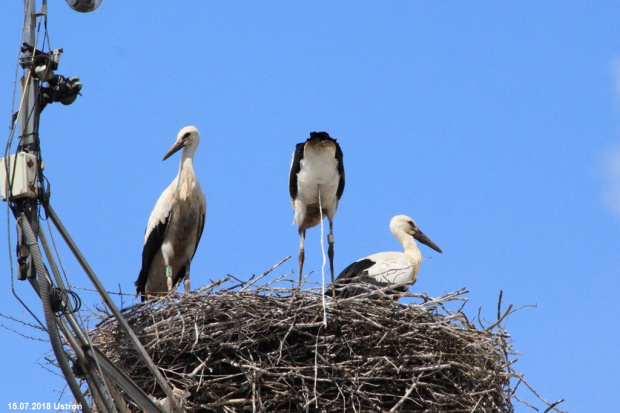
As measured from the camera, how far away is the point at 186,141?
10.2 meters

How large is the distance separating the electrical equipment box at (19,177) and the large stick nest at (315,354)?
197cm

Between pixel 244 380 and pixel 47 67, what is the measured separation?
2509mm

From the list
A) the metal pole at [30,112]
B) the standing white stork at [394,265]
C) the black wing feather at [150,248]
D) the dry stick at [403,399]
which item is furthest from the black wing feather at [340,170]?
the metal pole at [30,112]

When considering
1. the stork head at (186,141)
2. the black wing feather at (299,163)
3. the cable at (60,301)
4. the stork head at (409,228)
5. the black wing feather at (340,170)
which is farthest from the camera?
the stork head at (409,228)

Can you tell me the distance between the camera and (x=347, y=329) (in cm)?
708

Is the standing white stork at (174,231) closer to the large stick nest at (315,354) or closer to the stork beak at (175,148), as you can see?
the stork beak at (175,148)

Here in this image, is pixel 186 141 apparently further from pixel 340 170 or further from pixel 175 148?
pixel 340 170

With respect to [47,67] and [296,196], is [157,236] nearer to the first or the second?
[296,196]

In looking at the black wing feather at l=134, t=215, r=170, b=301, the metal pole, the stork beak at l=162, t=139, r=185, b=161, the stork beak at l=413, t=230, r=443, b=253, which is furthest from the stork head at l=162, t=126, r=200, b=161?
the metal pole

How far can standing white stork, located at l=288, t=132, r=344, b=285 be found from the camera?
9.78 m

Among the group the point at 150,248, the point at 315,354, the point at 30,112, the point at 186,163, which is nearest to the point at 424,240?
the point at 186,163

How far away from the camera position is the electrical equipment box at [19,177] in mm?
5289

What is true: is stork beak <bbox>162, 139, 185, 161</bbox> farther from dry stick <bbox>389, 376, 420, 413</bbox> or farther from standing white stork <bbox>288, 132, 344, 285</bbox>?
dry stick <bbox>389, 376, 420, 413</bbox>

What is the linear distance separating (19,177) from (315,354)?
8.35 feet
